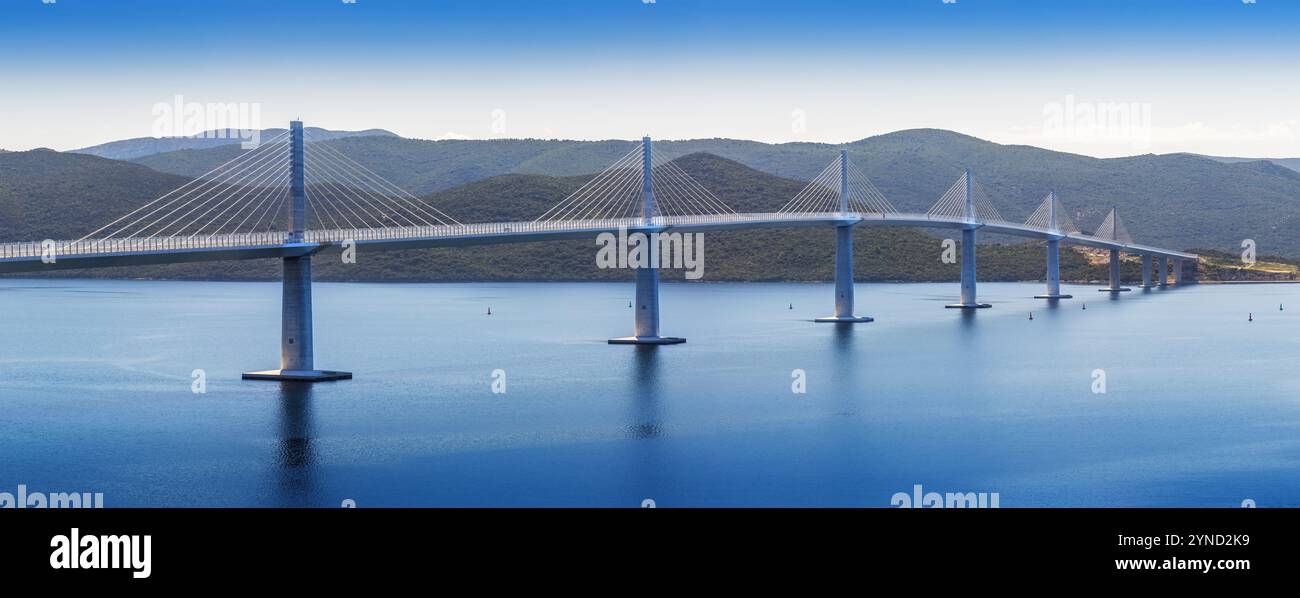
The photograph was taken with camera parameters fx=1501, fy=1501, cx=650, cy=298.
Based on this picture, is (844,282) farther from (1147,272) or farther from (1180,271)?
(1180,271)

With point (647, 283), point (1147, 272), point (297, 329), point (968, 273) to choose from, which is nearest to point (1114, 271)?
point (1147, 272)

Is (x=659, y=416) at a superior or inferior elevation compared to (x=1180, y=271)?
inferior

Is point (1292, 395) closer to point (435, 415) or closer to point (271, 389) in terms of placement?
point (435, 415)

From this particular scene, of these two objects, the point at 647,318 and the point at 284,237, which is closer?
the point at 284,237

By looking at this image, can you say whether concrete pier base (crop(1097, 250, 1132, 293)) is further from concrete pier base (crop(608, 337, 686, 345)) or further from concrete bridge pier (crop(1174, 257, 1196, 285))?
concrete pier base (crop(608, 337, 686, 345))

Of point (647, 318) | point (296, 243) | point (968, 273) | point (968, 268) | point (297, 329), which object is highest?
point (968, 268)

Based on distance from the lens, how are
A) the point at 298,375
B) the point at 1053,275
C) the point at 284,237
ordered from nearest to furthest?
the point at 284,237
the point at 298,375
the point at 1053,275

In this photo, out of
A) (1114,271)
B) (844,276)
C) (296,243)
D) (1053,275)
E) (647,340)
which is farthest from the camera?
(1114,271)

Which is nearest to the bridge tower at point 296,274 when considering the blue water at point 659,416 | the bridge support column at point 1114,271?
the blue water at point 659,416
